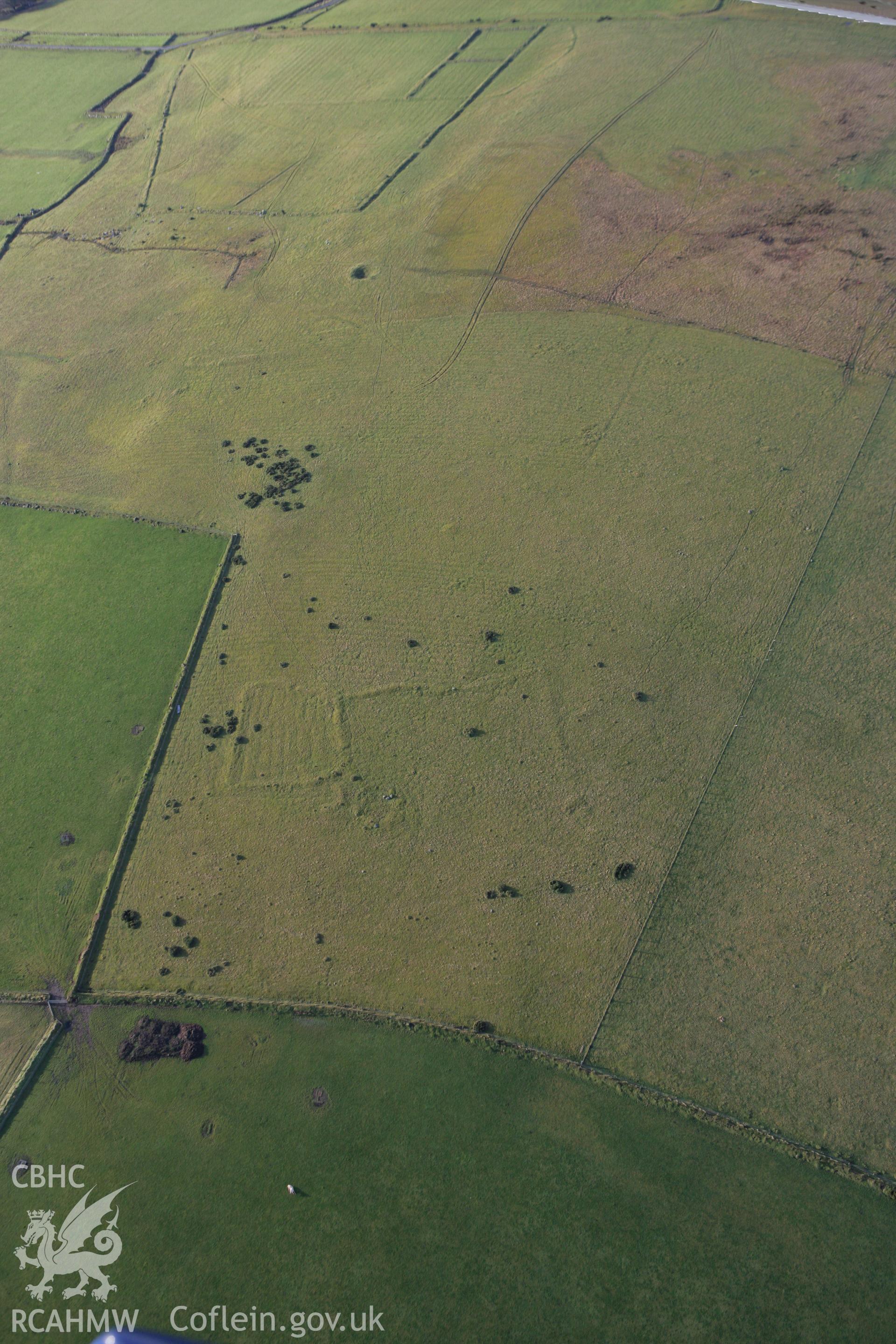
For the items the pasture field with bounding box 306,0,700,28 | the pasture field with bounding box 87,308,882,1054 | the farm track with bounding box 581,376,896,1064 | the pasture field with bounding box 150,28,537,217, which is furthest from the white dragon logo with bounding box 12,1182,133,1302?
the pasture field with bounding box 306,0,700,28

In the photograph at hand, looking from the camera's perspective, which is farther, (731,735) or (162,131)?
(162,131)

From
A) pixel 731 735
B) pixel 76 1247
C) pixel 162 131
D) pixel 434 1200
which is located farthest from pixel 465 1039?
pixel 162 131

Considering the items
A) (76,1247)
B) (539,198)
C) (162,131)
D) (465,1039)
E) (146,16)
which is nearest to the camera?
(76,1247)

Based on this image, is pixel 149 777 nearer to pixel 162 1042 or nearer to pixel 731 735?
pixel 162 1042

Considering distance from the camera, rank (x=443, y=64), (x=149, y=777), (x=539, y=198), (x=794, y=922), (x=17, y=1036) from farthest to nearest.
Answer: (x=443, y=64), (x=539, y=198), (x=149, y=777), (x=794, y=922), (x=17, y=1036)

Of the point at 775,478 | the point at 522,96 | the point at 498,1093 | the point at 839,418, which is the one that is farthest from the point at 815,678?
the point at 522,96

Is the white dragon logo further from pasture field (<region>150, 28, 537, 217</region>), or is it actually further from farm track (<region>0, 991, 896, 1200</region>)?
pasture field (<region>150, 28, 537, 217</region>)

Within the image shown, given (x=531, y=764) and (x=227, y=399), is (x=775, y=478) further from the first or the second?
(x=227, y=399)
